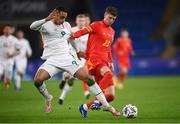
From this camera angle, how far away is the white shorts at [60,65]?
43.6 ft

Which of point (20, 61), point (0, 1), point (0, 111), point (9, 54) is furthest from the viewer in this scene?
point (0, 1)

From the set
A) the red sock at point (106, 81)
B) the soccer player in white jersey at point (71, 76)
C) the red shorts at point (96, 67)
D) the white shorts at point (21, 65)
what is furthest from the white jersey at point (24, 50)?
the red sock at point (106, 81)

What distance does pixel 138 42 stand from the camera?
39344 millimetres

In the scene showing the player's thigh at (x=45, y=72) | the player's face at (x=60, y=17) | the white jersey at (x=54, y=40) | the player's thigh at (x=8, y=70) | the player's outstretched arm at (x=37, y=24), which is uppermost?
the player's thigh at (x=8, y=70)

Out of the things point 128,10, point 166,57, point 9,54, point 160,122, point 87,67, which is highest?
point 128,10

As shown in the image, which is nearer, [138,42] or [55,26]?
[55,26]

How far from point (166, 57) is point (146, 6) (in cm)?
516

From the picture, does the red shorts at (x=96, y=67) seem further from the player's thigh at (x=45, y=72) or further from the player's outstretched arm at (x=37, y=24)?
the player's outstretched arm at (x=37, y=24)

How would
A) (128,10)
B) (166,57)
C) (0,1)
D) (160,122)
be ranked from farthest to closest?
1. (128,10)
2. (166,57)
3. (0,1)
4. (160,122)

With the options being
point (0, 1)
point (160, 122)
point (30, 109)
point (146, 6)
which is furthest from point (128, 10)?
point (160, 122)

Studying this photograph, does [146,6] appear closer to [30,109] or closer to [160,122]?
[30,109]

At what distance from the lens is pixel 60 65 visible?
43.9 feet

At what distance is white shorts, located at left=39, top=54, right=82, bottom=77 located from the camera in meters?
13.3

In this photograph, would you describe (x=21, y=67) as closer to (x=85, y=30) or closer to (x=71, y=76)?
(x=71, y=76)
